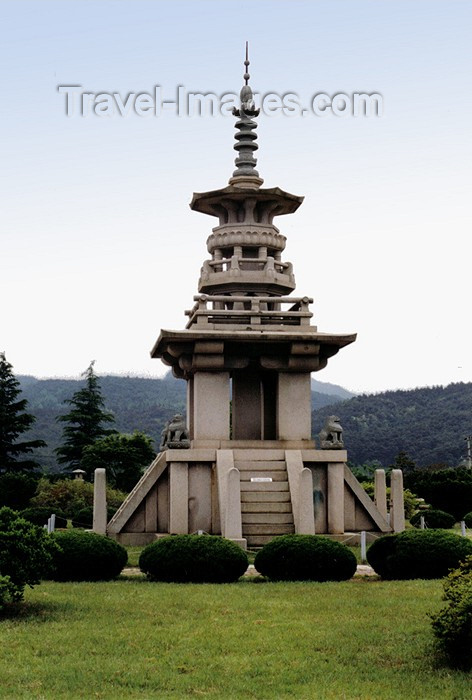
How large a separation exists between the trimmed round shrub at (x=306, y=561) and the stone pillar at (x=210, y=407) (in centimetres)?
732

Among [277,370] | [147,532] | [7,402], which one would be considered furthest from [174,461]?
[7,402]

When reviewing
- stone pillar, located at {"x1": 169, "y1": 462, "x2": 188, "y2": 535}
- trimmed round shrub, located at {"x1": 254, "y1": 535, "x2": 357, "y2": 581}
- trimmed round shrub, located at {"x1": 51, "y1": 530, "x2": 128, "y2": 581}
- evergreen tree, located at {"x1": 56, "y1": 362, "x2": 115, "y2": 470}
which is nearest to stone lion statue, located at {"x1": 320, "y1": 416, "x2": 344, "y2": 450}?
stone pillar, located at {"x1": 169, "y1": 462, "x2": 188, "y2": 535}

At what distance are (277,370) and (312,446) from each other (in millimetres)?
2041

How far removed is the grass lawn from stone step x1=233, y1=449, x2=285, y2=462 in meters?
7.91

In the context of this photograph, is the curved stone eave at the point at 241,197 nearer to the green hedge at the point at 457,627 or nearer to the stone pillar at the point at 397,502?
the stone pillar at the point at 397,502

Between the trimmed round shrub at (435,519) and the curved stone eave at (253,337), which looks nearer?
the curved stone eave at (253,337)

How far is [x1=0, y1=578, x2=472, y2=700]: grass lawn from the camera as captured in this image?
9.66 m

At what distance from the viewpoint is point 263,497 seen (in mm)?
22766

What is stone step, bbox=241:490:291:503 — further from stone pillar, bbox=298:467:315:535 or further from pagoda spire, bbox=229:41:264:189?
pagoda spire, bbox=229:41:264:189

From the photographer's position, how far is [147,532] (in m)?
23.7

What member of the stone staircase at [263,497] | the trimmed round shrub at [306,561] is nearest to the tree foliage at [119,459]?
the stone staircase at [263,497]

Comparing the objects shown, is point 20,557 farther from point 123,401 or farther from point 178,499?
point 123,401

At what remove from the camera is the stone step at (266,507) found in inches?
883

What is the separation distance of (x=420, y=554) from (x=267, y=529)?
19.5 ft
